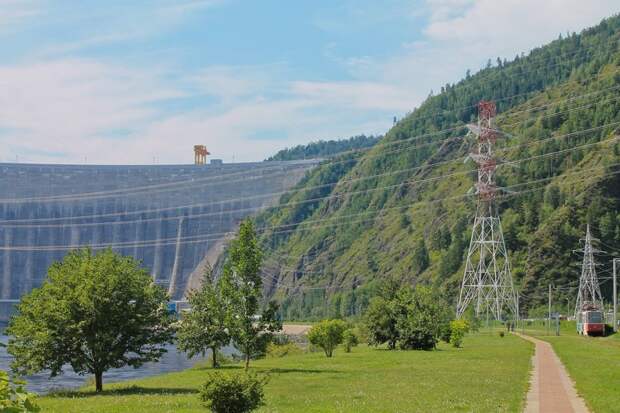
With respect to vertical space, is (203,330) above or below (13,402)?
below

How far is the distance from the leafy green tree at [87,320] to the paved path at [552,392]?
17.0 m

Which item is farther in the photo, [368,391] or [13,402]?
[368,391]

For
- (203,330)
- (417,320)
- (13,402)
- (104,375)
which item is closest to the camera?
(13,402)

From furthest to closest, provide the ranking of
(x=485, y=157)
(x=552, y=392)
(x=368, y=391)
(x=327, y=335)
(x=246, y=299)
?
1. (x=485, y=157)
2. (x=327, y=335)
3. (x=246, y=299)
4. (x=368, y=391)
5. (x=552, y=392)

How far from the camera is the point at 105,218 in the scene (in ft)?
626

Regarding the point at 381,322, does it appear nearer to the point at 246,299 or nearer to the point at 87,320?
the point at 246,299

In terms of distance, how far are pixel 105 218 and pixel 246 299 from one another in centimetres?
14562

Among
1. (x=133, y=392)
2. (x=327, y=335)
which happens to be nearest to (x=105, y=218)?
(x=327, y=335)

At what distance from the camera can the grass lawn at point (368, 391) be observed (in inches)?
1112

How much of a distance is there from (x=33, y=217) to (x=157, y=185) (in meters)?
27.3

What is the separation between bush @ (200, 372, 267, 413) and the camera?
21.4 metres

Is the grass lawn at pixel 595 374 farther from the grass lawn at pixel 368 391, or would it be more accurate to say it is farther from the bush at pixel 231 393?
the bush at pixel 231 393

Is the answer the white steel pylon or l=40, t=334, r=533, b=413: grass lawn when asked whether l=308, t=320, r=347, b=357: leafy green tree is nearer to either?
l=40, t=334, r=533, b=413: grass lawn

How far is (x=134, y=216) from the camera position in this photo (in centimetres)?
19188
